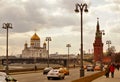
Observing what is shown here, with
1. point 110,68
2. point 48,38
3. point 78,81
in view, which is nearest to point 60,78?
point 110,68

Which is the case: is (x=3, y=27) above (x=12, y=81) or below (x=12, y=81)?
above

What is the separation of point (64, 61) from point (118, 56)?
26823mm

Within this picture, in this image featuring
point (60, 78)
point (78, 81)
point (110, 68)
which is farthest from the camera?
point (60, 78)

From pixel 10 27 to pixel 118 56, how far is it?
138 metres

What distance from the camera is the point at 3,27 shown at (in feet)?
196

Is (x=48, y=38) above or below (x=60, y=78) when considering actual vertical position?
above

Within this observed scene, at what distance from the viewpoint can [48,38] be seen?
9231 centimetres

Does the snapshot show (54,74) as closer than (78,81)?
No

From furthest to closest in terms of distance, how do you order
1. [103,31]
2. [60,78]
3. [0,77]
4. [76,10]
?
[103,31] < [60,78] < [76,10] < [0,77]

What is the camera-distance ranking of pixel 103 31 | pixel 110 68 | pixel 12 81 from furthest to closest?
pixel 103 31
pixel 110 68
pixel 12 81

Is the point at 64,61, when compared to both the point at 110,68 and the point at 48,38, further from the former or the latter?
the point at 110,68

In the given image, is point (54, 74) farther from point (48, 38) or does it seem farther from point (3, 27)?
point (48, 38)

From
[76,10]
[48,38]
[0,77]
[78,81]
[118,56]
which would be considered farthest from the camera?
[118,56]

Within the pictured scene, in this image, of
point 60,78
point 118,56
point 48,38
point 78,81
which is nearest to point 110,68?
point 60,78
